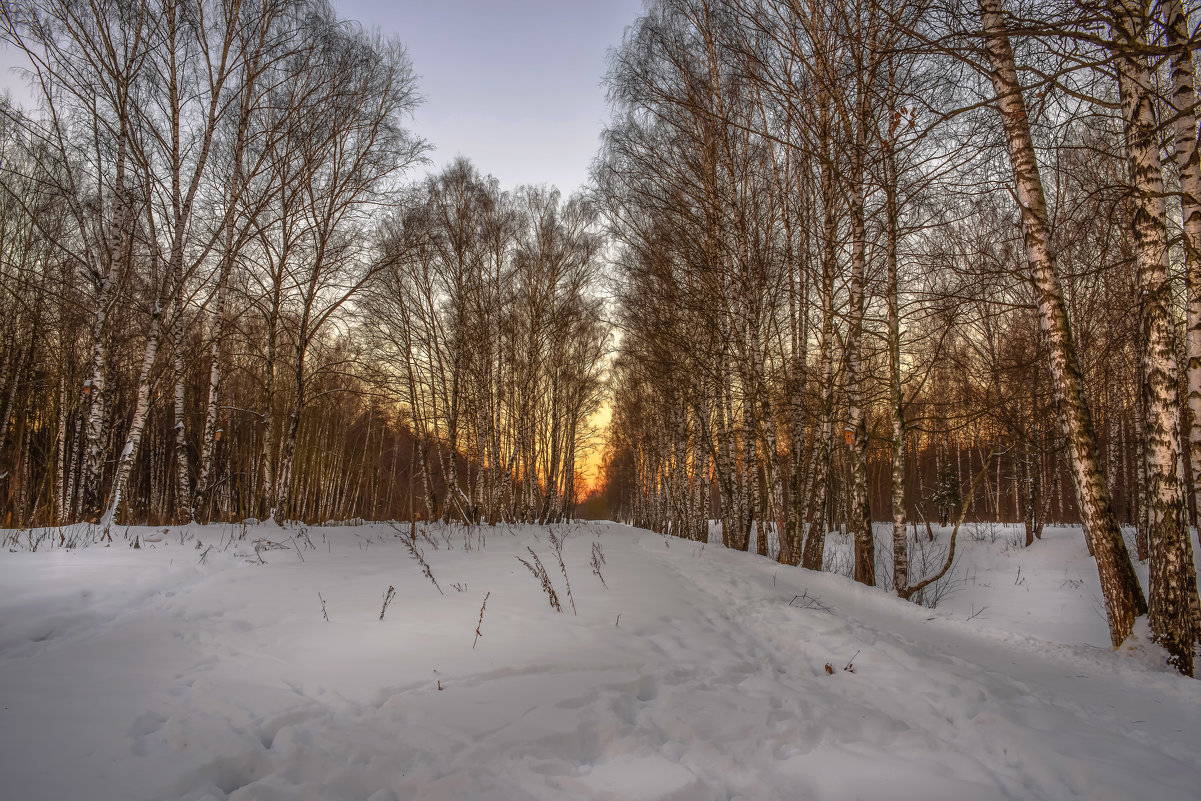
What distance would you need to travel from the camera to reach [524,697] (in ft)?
7.97

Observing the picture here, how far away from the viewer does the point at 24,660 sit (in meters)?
2.38

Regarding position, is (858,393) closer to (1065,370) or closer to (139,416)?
(1065,370)

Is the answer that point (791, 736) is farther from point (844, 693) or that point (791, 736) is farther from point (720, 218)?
point (720, 218)

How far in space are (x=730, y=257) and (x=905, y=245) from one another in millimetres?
2842

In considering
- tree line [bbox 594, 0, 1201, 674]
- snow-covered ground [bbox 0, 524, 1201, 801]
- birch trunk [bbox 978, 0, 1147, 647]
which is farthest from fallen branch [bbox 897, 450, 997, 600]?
snow-covered ground [bbox 0, 524, 1201, 801]

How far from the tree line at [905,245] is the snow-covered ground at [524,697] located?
2160 millimetres

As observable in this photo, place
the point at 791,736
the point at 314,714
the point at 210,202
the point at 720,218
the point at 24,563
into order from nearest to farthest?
1. the point at 314,714
2. the point at 791,736
3. the point at 24,563
4. the point at 720,218
5. the point at 210,202

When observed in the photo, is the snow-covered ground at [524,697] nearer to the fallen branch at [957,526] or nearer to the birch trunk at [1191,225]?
the fallen branch at [957,526]

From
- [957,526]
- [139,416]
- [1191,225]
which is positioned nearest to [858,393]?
[957,526]

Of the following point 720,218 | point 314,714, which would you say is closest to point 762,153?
point 720,218

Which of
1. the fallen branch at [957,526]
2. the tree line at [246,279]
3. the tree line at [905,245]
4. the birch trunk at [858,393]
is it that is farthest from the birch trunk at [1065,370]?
the tree line at [246,279]

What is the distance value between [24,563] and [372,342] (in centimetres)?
1030

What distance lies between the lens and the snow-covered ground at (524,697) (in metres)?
1.83

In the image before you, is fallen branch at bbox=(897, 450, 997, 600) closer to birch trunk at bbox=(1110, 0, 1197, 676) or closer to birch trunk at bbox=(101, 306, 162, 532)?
birch trunk at bbox=(1110, 0, 1197, 676)
